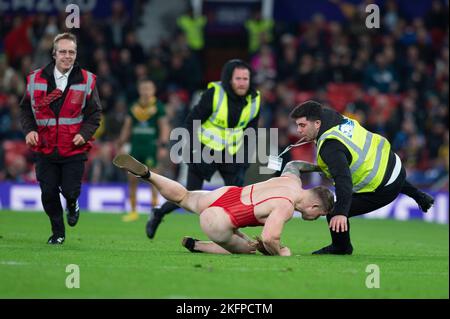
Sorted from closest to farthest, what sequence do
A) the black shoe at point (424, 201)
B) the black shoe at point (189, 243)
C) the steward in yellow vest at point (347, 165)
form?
the steward in yellow vest at point (347, 165) < the black shoe at point (189, 243) < the black shoe at point (424, 201)

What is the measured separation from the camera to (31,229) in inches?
603

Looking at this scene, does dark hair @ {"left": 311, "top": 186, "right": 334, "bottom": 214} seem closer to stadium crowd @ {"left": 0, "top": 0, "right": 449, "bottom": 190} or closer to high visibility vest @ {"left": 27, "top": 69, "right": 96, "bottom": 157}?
high visibility vest @ {"left": 27, "top": 69, "right": 96, "bottom": 157}

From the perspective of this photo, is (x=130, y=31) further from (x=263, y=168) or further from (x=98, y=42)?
(x=263, y=168)

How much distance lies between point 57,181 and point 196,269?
3018 millimetres

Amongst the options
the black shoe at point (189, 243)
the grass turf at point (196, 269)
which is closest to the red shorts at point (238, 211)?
the grass turf at point (196, 269)

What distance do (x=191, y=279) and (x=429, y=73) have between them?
1844 centimetres

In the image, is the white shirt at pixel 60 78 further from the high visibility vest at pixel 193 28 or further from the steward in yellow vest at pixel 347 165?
the high visibility vest at pixel 193 28

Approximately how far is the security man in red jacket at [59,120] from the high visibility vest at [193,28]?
14.5m

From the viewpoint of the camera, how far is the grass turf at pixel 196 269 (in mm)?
8539

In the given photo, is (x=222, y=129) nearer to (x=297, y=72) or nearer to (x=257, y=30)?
(x=297, y=72)

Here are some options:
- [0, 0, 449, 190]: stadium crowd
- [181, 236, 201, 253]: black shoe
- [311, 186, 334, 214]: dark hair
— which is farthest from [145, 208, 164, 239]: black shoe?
[0, 0, 449, 190]: stadium crowd

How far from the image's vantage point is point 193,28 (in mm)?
26531

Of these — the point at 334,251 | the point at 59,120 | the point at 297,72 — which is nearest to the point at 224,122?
the point at 59,120

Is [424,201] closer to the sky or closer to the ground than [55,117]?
closer to the ground
